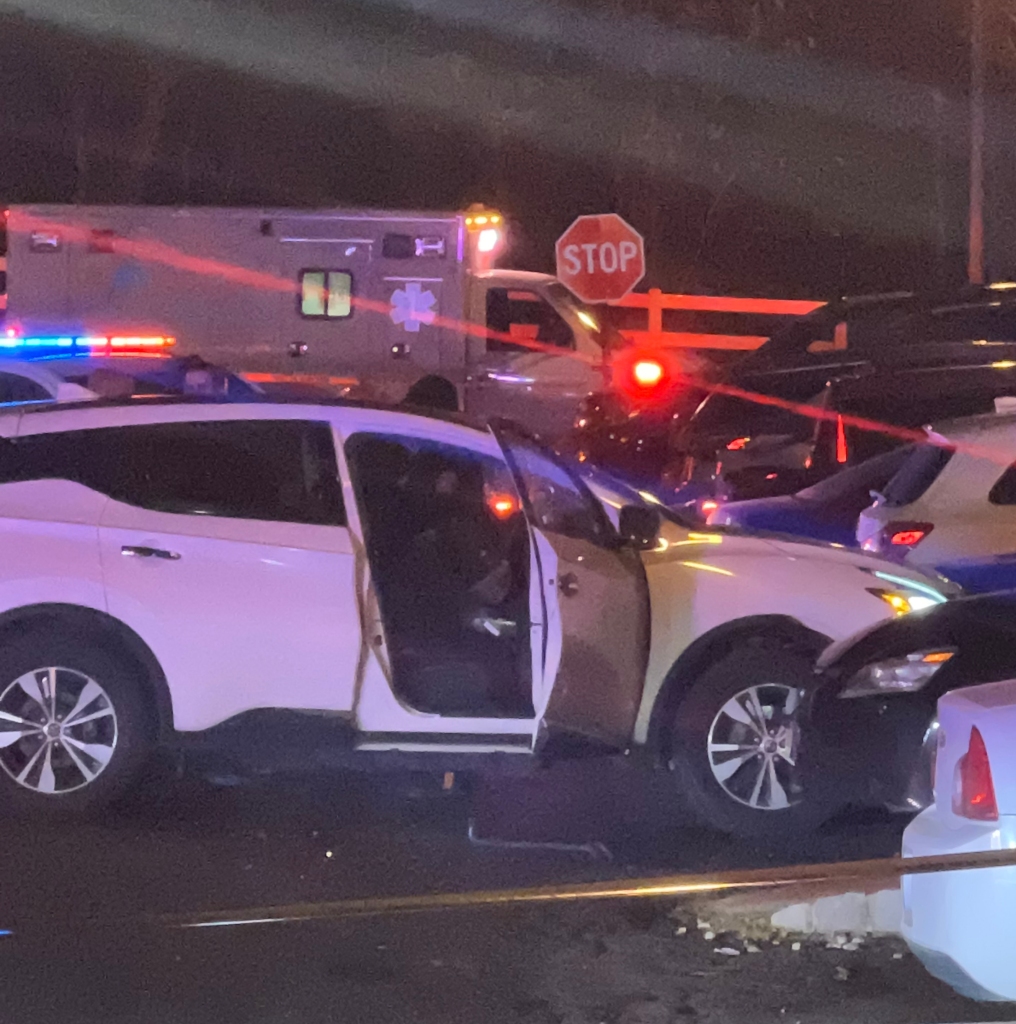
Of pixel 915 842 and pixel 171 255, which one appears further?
pixel 171 255

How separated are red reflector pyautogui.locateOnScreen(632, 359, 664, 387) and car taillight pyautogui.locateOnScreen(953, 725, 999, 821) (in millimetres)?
9067

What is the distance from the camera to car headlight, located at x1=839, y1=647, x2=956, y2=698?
567cm

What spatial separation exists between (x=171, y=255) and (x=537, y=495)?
342 inches

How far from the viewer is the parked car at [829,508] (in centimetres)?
910

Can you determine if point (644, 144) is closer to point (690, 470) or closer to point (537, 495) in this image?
point (690, 470)

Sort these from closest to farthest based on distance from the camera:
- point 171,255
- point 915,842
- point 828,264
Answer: point 915,842 < point 171,255 < point 828,264

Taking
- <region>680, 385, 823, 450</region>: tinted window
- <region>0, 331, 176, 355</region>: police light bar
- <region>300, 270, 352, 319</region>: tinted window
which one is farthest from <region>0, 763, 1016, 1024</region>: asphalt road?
<region>300, 270, 352, 319</region>: tinted window


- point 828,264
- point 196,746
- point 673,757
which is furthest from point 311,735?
point 828,264

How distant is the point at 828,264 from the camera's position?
29578 mm

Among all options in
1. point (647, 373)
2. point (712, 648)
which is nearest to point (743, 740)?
point (712, 648)

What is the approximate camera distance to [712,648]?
643 centimetres

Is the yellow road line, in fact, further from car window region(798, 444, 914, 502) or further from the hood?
car window region(798, 444, 914, 502)

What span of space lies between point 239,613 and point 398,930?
1.49 m

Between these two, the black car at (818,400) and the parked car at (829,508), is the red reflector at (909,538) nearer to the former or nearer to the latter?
the parked car at (829,508)
